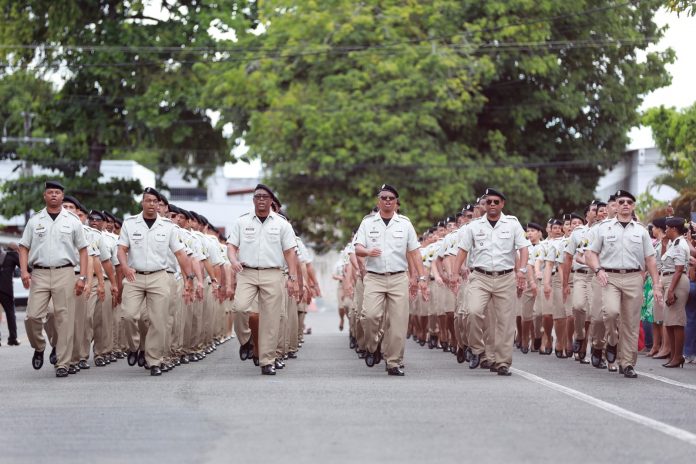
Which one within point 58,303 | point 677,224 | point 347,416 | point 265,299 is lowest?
point 347,416

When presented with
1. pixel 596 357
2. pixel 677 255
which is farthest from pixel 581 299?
pixel 596 357

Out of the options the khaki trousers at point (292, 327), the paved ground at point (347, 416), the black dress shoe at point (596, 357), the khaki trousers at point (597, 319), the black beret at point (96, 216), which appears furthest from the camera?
the khaki trousers at point (292, 327)

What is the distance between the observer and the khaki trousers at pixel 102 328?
69.6 feet

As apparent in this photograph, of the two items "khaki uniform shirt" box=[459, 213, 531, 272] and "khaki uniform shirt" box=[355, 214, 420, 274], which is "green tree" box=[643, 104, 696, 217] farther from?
"khaki uniform shirt" box=[355, 214, 420, 274]

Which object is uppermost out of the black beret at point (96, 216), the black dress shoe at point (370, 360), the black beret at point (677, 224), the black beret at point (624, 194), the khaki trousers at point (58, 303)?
the black beret at point (624, 194)

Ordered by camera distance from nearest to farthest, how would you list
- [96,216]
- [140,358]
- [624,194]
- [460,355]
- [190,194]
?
1. [624,194]
2. [140,358]
3. [460,355]
4. [96,216]
5. [190,194]

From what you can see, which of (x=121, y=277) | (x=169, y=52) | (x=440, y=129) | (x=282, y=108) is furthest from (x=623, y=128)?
(x=121, y=277)

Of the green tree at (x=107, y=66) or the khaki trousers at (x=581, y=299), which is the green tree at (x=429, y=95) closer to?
the green tree at (x=107, y=66)

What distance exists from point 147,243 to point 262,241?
1.41 metres

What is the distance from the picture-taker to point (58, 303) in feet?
60.0

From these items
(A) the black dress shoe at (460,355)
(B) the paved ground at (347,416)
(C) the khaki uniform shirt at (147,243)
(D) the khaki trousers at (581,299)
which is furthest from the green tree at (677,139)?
(C) the khaki uniform shirt at (147,243)

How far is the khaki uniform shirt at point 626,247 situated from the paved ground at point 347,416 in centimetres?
131

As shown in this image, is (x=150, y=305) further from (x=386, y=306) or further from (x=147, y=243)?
(x=386, y=306)

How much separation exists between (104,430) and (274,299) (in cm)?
650
